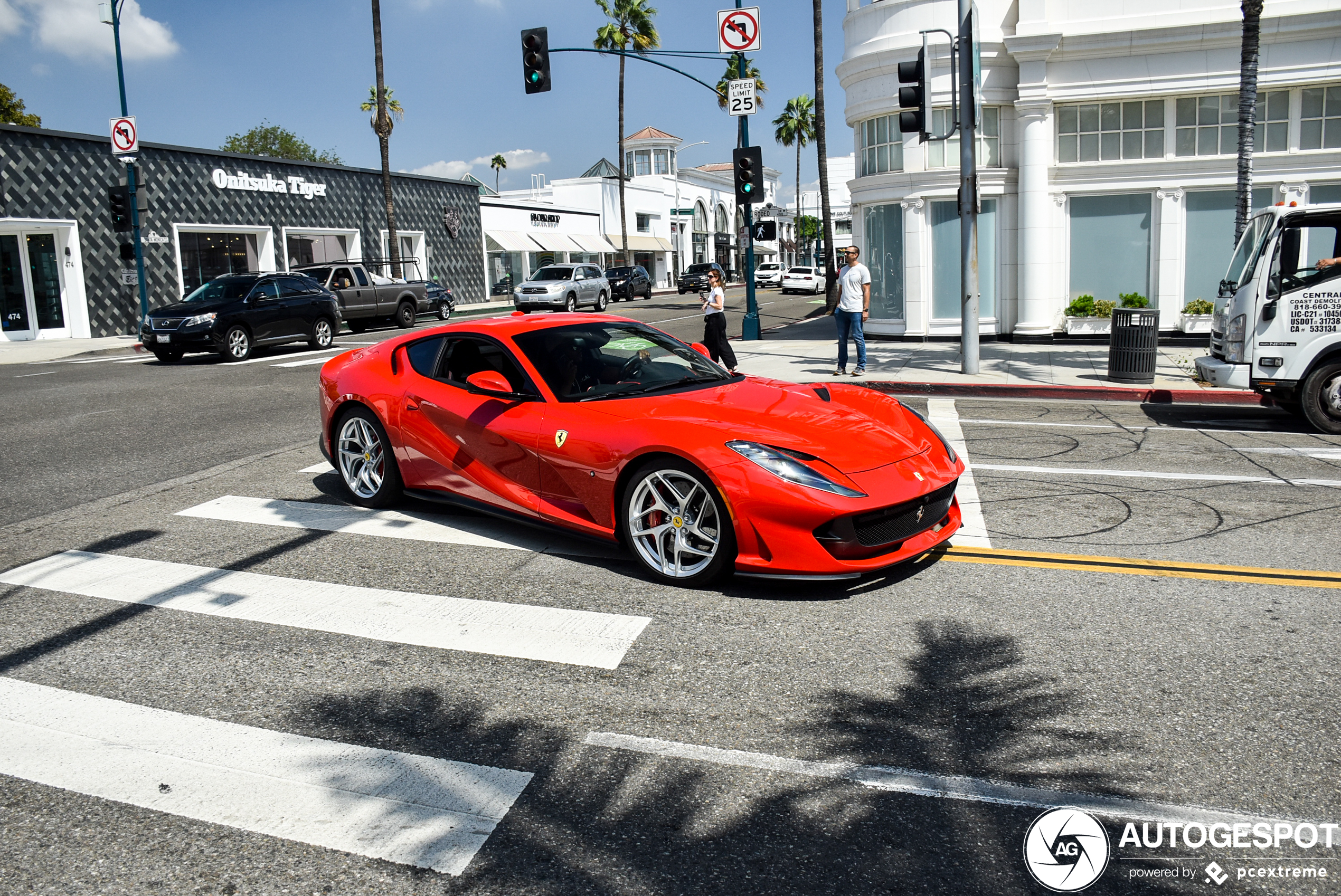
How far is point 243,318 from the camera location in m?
20.0

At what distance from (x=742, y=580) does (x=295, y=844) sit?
2.81m

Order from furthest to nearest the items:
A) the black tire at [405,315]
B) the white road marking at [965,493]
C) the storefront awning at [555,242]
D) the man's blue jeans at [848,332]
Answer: the storefront awning at [555,242] < the black tire at [405,315] < the man's blue jeans at [848,332] < the white road marking at [965,493]

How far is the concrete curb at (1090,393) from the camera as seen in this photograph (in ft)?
40.5

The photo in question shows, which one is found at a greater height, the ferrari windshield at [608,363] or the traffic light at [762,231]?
the traffic light at [762,231]

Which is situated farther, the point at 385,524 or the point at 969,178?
the point at 969,178

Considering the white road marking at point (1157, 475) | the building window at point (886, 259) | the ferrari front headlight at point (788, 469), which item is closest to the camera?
the ferrari front headlight at point (788, 469)

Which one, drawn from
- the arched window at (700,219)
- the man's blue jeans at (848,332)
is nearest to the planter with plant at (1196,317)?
the man's blue jeans at (848,332)

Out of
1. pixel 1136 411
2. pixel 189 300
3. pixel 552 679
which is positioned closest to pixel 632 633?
pixel 552 679

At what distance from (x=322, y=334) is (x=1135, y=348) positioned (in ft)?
54.7

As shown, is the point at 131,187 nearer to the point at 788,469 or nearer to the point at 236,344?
the point at 236,344

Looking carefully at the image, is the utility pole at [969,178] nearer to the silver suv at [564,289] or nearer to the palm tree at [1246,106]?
the palm tree at [1246,106]

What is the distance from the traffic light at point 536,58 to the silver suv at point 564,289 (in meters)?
12.0

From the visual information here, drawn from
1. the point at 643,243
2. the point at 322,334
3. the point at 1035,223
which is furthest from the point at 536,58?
the point at 643,243

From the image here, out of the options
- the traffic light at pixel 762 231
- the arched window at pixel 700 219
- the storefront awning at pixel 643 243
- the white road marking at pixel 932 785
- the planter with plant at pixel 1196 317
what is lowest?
the white road marking at pixel 932 785
